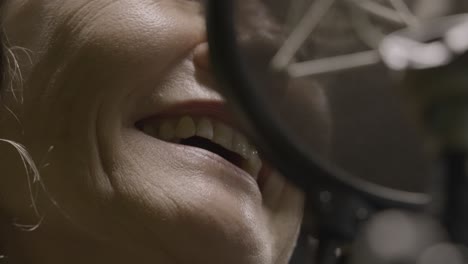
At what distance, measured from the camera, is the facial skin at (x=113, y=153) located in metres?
0.85

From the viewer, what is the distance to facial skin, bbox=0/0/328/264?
85 centimetres

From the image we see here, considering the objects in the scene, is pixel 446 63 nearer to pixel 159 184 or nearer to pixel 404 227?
pixel 404 227

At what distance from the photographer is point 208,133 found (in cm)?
99

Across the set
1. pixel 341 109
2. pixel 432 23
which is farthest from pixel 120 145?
pixel 432 23

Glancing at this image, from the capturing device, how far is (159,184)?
2.79ft

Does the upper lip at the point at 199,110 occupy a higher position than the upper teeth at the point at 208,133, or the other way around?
the upper lip at the point at 199,110

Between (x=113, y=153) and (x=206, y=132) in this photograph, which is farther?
(x=206, y=132)

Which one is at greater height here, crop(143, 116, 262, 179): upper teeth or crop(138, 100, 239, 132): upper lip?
crop(138, 100, 239, 132): upper lip

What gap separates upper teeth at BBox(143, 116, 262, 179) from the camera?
0.94 metres

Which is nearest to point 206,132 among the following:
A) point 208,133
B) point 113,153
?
point 208,133

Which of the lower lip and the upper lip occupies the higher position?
the upper lip

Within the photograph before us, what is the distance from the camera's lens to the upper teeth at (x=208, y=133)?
3.09ft

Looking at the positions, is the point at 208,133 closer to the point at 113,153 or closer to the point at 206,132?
the point at 206,132

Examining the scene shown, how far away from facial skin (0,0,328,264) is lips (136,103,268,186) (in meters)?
0.02
